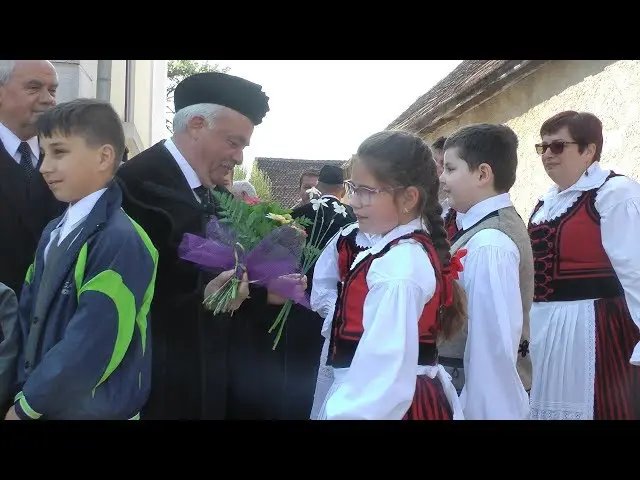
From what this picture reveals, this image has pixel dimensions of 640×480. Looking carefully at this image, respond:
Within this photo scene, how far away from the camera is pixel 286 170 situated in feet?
104

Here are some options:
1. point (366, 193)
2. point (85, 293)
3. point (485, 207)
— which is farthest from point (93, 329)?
point (485, 207)

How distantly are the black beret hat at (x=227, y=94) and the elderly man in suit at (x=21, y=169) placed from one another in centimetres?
57

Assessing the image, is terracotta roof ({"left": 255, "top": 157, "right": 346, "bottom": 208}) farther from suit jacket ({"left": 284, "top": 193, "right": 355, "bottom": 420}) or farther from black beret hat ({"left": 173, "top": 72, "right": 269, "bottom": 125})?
black beret hat ({"left": 173, "top": 72, "right": 269, "bottom": 125})

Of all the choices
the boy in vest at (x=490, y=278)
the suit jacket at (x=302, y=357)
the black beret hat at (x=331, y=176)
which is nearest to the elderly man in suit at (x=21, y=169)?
the suit jacket at (x=302, y=357)

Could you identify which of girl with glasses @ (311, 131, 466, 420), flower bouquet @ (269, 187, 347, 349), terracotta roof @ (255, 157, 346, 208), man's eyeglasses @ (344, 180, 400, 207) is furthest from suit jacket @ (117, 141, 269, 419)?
terracotta roof @ (255, 157, 346, 208)

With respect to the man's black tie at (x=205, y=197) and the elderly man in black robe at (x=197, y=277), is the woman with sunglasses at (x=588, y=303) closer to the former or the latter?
the elderly man in black robe at (x=197, y=277)

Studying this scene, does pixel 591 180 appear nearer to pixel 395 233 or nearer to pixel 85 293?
pixel 395 233

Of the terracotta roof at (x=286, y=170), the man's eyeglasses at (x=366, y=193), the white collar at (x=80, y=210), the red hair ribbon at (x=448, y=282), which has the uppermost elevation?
the terracotta roof at (x=286, y=170)

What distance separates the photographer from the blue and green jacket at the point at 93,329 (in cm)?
230

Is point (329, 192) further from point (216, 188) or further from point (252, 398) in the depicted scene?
point (252, 398)

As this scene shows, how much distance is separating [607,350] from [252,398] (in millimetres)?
1800

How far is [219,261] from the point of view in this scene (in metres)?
3.00

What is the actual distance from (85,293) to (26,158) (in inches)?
40.6

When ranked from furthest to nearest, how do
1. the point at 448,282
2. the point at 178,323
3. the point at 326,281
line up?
the point at 326,281 < the point at 178,323 < the point at 448,282
